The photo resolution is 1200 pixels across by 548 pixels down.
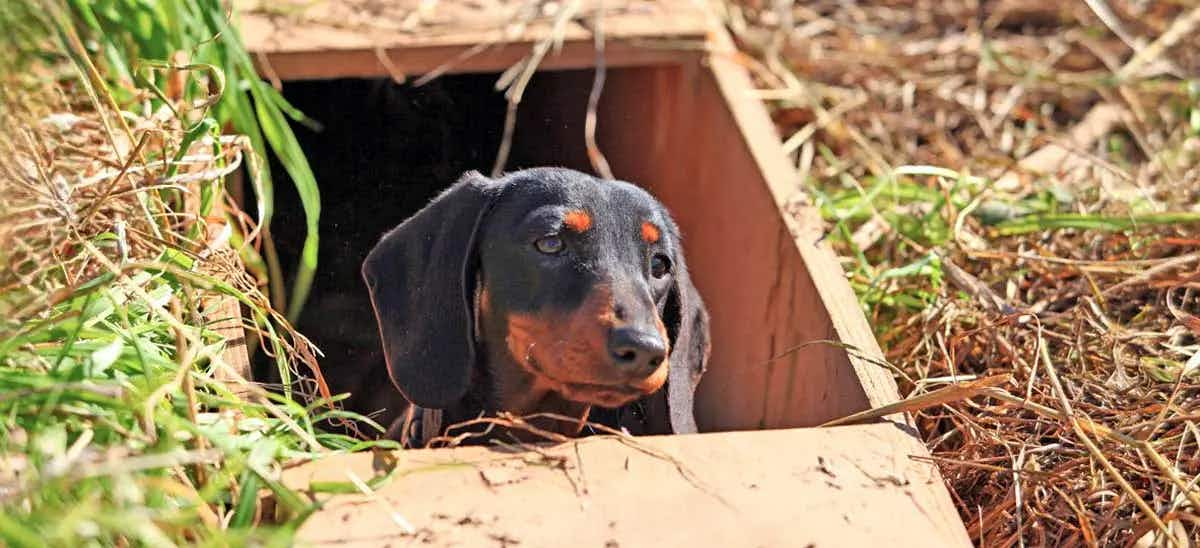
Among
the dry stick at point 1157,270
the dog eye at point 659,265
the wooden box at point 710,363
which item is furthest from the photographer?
the dry stick at point 1157,270

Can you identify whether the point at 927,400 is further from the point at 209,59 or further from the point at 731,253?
the point at 209,59

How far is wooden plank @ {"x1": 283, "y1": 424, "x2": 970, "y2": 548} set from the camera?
2.15 metres

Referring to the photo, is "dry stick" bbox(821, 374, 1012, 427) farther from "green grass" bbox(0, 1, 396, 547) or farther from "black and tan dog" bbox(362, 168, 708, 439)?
"green grass" bbox(0, 1, 396, 547)

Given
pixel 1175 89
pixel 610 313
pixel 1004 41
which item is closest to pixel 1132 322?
pixel 610 313

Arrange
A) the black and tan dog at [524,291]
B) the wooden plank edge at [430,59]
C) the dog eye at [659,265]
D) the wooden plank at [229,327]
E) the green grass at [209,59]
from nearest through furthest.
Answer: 1. the wooden plank at [229,327]
2. the black and tan dog at [524,291]
3. the dog eye at [659,265]
4. the green grass at [209,59]
5. the wooden plank edge at [430,59]

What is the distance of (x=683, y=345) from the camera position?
10.2ft

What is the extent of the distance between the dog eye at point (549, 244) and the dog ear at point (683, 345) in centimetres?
31

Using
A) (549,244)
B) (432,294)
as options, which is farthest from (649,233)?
(432,294)

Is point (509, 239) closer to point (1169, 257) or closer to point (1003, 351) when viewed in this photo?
point (1003, 351)

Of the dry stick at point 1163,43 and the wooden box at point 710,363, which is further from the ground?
the wooden box at point 710,363

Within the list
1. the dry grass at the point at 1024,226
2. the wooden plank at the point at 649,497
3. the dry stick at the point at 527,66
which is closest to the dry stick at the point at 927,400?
the dry grass at the point at 1024,226

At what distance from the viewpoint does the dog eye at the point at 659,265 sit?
3.00 m

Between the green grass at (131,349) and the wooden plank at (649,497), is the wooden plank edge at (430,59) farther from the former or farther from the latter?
the wooden plank at (649,497)

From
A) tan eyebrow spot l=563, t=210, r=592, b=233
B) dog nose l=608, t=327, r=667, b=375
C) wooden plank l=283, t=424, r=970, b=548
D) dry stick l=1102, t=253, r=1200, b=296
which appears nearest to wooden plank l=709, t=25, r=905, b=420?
wooden plank l=283, t=424, r=970, b=548
